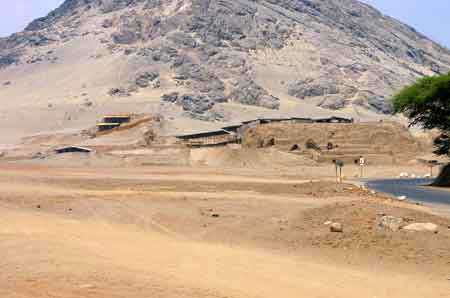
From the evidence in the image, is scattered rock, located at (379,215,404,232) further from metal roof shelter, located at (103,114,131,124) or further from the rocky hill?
the rocky hill

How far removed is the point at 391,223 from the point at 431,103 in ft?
118

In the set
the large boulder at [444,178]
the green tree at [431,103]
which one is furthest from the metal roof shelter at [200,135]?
the large boulder at [444,178]

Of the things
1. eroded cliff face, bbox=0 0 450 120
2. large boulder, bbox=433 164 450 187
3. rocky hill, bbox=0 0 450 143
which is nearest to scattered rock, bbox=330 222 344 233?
large boulder, bbox=433 164 450 187

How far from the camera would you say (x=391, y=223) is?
17.1m

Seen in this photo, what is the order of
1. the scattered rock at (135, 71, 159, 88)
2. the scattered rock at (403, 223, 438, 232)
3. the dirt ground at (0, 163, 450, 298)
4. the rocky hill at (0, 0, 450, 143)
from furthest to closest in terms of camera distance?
the scattered rock at (135, 71, 159, 88)
the rocky hill at (0, 0, 450, 143)
the scattered rock at (403, 223, 438, 232)
the dirt ground at (0, 163, 450, 298)

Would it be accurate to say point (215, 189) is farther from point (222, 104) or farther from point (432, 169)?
point (222, 104)

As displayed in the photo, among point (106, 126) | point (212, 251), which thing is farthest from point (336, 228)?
point (106, 126)

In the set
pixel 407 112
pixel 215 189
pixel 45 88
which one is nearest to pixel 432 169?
pixel 407 112

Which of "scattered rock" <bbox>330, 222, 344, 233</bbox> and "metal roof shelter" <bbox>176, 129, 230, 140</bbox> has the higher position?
"scattered rock" <bbox>330, 222, 344, 233</bbox>

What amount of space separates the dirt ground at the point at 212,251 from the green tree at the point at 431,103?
97.2 ft

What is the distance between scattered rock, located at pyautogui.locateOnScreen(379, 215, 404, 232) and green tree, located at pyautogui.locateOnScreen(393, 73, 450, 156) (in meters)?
33.4

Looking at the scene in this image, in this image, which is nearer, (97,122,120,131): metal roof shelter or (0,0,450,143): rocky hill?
(97,122,120,131): metal roof shelter

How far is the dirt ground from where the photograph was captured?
38.9ft

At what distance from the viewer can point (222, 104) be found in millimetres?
148000
